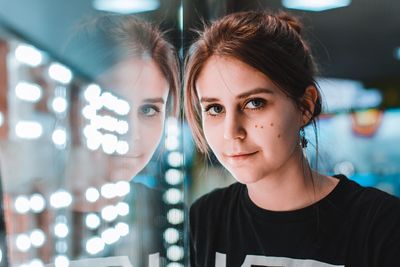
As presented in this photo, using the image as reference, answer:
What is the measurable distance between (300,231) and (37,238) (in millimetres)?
482

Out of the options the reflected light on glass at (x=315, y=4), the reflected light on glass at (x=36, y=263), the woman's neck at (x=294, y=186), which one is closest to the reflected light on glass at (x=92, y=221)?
the reflected light on glass at (x=36, y=263)

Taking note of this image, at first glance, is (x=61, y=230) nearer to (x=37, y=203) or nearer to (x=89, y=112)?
(x=37, y=203)

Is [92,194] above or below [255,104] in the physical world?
below

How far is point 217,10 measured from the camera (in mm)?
944

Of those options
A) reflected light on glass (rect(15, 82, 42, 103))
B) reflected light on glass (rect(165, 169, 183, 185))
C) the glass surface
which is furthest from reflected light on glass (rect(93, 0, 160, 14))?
reflected light on glass (rect(165, 169, 183, 185))

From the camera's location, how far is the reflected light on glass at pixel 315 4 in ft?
3.07

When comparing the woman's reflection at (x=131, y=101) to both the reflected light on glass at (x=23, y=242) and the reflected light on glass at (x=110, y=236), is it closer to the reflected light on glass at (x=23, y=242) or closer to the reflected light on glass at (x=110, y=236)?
the reflected light on glass at (x=110, y=236)

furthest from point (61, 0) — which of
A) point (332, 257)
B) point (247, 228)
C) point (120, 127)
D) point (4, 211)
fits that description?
point (332, 257)

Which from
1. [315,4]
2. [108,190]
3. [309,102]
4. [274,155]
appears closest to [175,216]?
[108,190]

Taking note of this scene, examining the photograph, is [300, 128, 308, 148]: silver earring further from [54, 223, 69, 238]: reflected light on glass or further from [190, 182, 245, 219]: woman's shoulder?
[54, 223, 69, 238]: reflected light on glass

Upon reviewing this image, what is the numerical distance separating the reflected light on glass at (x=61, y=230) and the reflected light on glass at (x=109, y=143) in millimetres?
161

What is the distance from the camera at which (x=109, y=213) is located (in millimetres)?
941

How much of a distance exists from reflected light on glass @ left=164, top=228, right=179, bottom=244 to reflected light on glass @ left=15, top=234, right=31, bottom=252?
0.87 ft

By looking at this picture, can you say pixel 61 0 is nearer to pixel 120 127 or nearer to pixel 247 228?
pixel 120 127
